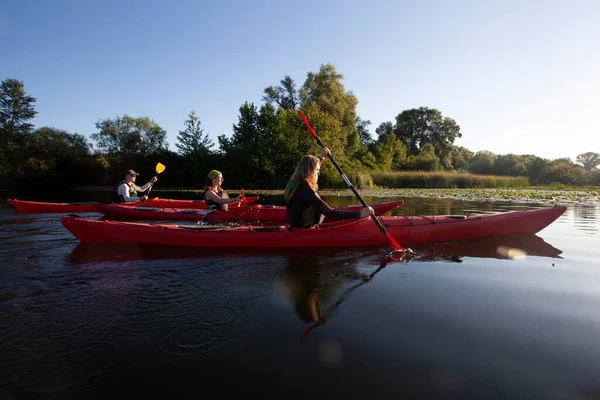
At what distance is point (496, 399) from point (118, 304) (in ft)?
8.94

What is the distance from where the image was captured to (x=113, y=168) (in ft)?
106

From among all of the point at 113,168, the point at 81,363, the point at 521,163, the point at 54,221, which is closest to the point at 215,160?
the point at 113,168

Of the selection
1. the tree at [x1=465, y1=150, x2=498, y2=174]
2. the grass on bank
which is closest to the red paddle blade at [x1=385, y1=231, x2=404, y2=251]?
the grass on bank

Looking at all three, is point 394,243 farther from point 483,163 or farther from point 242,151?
point 483,163

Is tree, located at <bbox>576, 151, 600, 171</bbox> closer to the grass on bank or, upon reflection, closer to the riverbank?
the grass on bank

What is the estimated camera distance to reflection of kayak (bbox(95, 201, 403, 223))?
23.7 feet

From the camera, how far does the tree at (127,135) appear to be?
33.8 metres

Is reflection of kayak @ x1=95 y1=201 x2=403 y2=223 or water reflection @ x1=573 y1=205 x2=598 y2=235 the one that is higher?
reflection of kayak @ x1=95 y1=201 x2=403 y2=223

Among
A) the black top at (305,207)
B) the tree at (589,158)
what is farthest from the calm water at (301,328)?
the tree at (589,158)

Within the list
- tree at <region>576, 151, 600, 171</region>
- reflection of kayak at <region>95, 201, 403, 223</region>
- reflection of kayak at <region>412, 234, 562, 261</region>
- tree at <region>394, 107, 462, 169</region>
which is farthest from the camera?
tree at <region>394, 107, 462, 169</region>

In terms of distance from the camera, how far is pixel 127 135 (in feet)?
111

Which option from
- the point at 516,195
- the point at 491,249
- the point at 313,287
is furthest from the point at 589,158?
the point at 313,287

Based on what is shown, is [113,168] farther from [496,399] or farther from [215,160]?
[496,399]

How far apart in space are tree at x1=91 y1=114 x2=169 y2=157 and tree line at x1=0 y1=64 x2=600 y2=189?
90 millimetres
